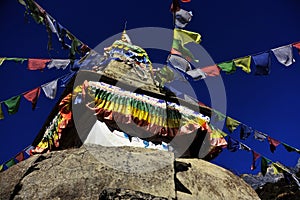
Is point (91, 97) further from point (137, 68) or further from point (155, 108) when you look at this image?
point (137, 68)

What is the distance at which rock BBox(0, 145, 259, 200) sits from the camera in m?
4.58

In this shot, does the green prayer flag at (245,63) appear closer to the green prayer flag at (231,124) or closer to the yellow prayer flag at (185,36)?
the yellow prayer flag at (185,36)

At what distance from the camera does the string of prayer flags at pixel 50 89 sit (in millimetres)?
8062

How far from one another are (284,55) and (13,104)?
22.4 ft

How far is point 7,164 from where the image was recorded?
9.70 meters

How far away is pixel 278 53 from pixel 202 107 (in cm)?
240

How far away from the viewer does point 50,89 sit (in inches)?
319

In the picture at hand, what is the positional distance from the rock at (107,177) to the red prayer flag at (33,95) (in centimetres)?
278

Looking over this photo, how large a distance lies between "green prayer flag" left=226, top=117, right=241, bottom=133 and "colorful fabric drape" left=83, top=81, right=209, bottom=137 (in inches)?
41.9

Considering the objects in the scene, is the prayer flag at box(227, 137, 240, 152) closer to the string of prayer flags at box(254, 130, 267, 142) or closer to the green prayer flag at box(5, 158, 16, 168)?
the string of prayer flags at box(254, 130, 267, 142)

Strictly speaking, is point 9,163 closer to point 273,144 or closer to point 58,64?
point 58,64

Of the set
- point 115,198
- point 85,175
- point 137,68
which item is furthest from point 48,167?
point 137,68

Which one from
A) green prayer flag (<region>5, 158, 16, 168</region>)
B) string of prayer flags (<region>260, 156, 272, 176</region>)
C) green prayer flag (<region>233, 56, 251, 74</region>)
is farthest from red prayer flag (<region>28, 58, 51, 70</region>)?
string of prayer flags (<region>260, 156, 272, 176</region>)

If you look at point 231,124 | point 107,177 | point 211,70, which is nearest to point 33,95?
point 107,177
